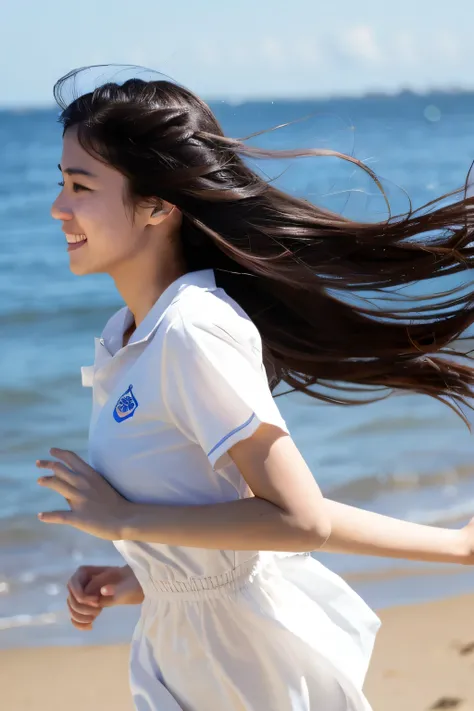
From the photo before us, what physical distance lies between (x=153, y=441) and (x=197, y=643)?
15.0 inches

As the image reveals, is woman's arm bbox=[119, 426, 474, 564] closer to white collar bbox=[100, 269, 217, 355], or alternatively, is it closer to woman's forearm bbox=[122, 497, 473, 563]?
woman's forearm bbox=[122, 497, 473, 563]

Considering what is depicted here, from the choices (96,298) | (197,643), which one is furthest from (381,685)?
(96,298)

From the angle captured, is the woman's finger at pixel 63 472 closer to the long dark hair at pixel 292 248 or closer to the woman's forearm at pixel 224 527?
the woman's forearm at pixel 224 527

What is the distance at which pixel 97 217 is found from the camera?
2.39m

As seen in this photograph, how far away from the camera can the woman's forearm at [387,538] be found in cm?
241

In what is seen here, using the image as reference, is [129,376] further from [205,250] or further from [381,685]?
[381,685]

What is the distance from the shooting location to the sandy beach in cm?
441

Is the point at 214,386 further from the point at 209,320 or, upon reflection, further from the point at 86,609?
the point at 86,609

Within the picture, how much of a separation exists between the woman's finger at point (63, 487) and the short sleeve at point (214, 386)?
0.21m

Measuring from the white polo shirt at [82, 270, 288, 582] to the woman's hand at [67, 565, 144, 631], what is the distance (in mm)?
141

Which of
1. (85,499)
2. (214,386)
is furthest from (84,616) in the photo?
(214,386)

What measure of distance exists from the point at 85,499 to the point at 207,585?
0.30m

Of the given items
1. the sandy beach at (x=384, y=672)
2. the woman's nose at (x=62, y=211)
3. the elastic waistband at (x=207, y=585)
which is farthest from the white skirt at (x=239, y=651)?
the sandy beach at (x=384, y=672)

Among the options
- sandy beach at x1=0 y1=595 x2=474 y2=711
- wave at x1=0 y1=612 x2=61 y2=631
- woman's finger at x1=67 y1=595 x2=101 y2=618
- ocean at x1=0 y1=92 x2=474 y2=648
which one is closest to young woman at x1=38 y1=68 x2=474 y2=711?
woman's finger at x1=67 y1=595 x2=101 y2=618
